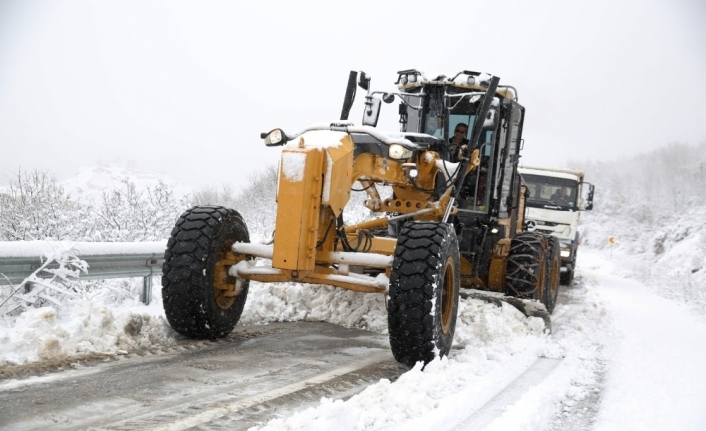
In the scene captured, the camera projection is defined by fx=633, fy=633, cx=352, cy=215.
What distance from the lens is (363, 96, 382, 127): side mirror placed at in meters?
7.17

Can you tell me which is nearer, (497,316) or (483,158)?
(497,316)

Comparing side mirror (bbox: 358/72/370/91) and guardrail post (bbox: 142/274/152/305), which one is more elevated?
side mirror (bbox: 358/72/370/91)

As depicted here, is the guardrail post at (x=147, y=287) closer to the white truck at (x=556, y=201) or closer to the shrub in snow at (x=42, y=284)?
the shrub in snow at (x=42, y=284)

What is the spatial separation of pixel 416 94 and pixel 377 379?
4353mm

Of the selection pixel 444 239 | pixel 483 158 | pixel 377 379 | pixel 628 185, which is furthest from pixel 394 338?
pixel 628 185

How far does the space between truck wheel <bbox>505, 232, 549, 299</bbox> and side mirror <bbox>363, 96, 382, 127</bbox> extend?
268 cm

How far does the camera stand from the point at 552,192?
17062mm

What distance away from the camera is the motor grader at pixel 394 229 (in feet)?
16.9

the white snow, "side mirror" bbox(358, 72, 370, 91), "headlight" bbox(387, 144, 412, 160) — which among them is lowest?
the white snow

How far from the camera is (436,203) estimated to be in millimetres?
7102

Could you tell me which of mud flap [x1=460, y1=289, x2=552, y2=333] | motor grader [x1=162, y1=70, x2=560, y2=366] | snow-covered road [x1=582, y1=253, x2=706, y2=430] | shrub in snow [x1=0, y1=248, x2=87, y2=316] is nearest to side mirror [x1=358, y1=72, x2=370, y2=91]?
motor grader [x1=162, y1=70, x2=560, y2=366]

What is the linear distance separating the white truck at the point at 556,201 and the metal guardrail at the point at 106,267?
11.4 m

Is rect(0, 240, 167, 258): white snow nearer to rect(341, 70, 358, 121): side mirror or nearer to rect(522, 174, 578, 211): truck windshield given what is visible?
rect(341, 70, 358, 121): side mirror

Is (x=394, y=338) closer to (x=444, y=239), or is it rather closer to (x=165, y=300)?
(x=444, y=239)
